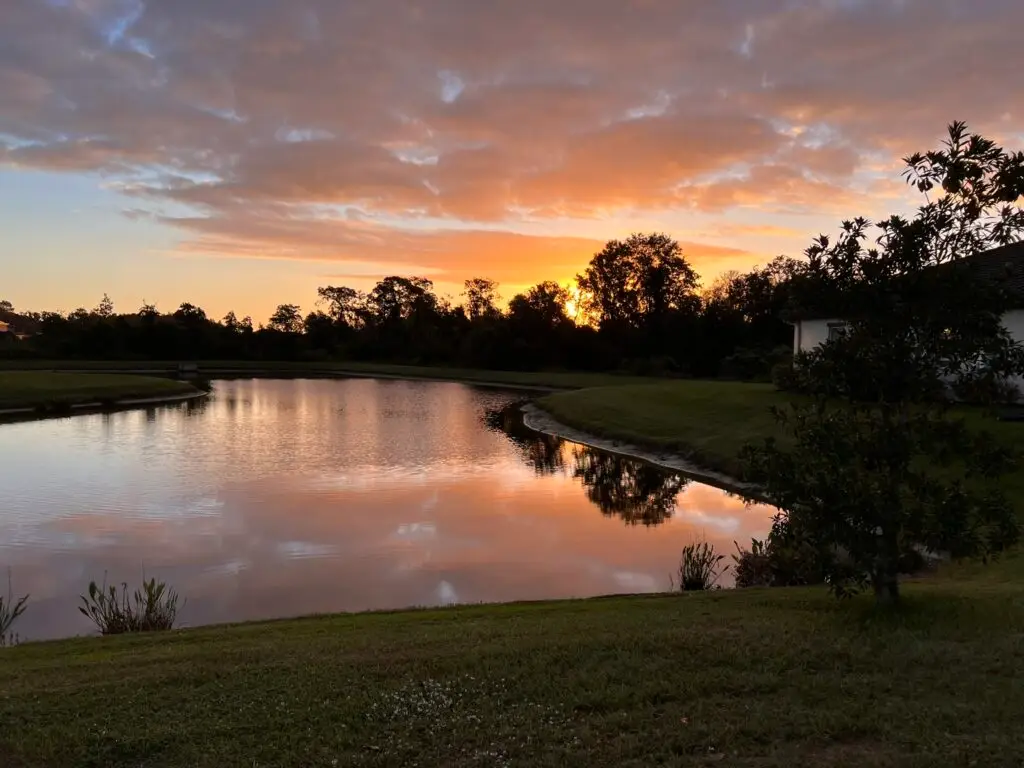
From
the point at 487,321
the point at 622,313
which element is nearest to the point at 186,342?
the point at 487,321

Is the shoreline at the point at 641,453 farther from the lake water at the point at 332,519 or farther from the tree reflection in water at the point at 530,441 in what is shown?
the lake water at the point at 332,519

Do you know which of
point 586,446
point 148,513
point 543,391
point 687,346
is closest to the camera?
point 148,513

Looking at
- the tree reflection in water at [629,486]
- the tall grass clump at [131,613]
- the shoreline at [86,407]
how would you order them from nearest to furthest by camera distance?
the tall grass clump at [131,613]
the tree reflection in water at [629,486]
the shoreline at [86,407]

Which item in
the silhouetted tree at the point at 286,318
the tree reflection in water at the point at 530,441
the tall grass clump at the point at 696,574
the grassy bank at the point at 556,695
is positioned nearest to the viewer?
the grassy bank at the point at 556,695

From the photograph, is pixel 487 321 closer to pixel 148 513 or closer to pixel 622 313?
pixel 622 313

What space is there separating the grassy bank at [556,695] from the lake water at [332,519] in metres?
3.81

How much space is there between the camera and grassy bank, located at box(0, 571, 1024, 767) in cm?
444

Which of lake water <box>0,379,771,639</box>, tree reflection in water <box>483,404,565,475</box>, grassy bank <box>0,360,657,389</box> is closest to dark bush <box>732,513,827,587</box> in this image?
lake water <box>0,379,771,639</box>

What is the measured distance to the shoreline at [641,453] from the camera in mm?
19664

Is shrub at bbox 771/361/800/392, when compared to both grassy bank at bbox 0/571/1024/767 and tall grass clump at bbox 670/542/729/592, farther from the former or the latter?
tall grass clump at bbox 670/542/729/592

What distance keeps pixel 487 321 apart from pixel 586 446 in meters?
59.3

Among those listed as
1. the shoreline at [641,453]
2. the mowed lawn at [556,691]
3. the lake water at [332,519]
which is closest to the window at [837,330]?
the mowed lawn at [556,691]

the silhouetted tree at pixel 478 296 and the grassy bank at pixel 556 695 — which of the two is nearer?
the grassy bank at pixel 556 695

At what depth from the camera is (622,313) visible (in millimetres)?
87688
